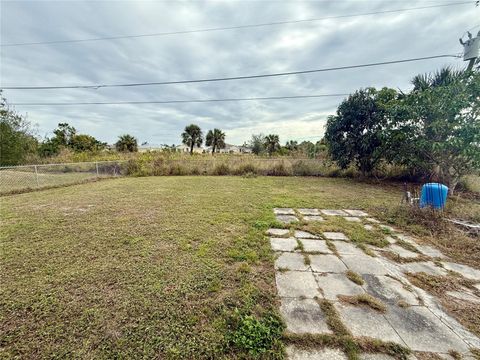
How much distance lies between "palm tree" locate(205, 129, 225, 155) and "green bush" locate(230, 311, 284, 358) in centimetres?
3444

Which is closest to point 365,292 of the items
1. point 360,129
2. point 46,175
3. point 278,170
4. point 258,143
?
point 360,129

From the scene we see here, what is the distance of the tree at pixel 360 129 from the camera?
7.70m

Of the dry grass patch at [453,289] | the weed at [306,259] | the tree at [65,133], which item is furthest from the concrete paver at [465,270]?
the tree at [65,133]

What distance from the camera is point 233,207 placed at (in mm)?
4547

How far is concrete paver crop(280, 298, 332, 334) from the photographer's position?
1.44 metres

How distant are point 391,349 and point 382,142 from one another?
7.77 m

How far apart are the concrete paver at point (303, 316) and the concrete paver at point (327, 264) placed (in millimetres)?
594

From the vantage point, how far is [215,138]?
35.0m

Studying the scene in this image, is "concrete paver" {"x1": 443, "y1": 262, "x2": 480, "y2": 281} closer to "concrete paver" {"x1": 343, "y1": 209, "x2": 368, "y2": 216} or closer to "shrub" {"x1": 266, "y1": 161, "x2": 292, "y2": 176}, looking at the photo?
"concrete paver" {"x1": 343, "y1": 209, "x2": 368, "y2": 216}

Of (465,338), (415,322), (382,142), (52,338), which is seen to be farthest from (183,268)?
(382,142)

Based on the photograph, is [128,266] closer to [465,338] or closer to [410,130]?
[465,338]

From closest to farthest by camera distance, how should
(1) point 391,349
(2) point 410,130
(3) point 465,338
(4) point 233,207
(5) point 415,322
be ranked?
1. (1) point 391,349
2. (3) point 465,338
3. (5) point 415,322
4. (4) point 233,207
5. (2) point 410,130

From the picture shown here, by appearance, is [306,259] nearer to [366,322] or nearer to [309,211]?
[366,322]

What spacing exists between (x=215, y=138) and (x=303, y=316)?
34.8 meters
